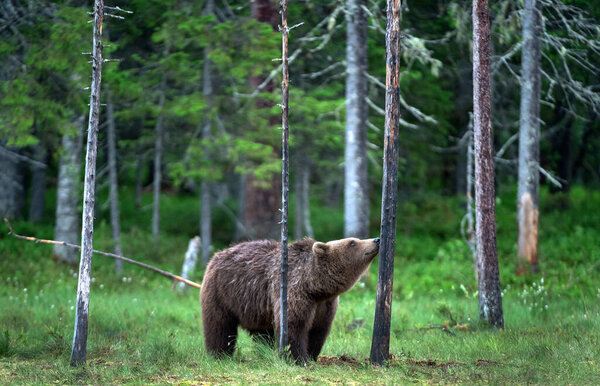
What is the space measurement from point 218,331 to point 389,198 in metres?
3.10

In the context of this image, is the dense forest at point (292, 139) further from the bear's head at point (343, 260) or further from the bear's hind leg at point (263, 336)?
the bear's head at point (343, 260)

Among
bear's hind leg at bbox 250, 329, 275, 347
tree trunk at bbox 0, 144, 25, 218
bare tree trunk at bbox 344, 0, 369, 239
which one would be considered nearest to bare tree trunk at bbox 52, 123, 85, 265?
tree trunk at bbox 0, 144, 25, 218

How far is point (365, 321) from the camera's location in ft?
42.2

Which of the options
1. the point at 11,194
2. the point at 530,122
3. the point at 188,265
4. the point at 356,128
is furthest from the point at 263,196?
the point at 11,194

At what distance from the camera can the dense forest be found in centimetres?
1252

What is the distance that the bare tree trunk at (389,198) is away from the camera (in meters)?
8.34

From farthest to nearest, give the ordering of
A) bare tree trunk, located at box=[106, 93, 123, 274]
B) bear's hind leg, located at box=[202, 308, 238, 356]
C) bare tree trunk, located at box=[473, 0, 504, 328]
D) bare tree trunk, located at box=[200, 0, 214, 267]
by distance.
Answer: bare tree trunk, located at box=[200, 0, 214, 267] → bare tree trunk, located at box=[106, 93, 123, 274] → bare tree trunk, located at box=[473, 0, 504, 328] → bear's hind leg, located at box=[202, 308, 238, 356]

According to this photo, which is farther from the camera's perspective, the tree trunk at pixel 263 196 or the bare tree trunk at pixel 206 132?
the tree trunk at pixel 263 196

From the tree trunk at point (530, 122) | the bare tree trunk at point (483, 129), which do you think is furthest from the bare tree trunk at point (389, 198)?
the tree trunk at point (530, 122)

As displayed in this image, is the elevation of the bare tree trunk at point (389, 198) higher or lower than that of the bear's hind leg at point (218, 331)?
higher

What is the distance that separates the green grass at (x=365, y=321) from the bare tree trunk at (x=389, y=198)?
1.44 ft

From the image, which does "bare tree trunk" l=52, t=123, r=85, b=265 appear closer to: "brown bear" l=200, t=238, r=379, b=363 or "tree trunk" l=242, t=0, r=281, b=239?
"tree trunk" l=242, t=0, r=281, b=239

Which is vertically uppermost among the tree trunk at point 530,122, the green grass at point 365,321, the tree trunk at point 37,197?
the tree trunk at point 530,122

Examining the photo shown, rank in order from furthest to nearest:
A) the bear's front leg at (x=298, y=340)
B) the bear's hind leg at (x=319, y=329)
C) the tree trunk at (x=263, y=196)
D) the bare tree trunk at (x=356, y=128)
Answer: the tree trunk at (x=263, y=196) → the bare tree trunk at (x=356, y=128) → the bear's hind leg at (x=319, y=329) → the bear's front leg at (x=298, y=340)
